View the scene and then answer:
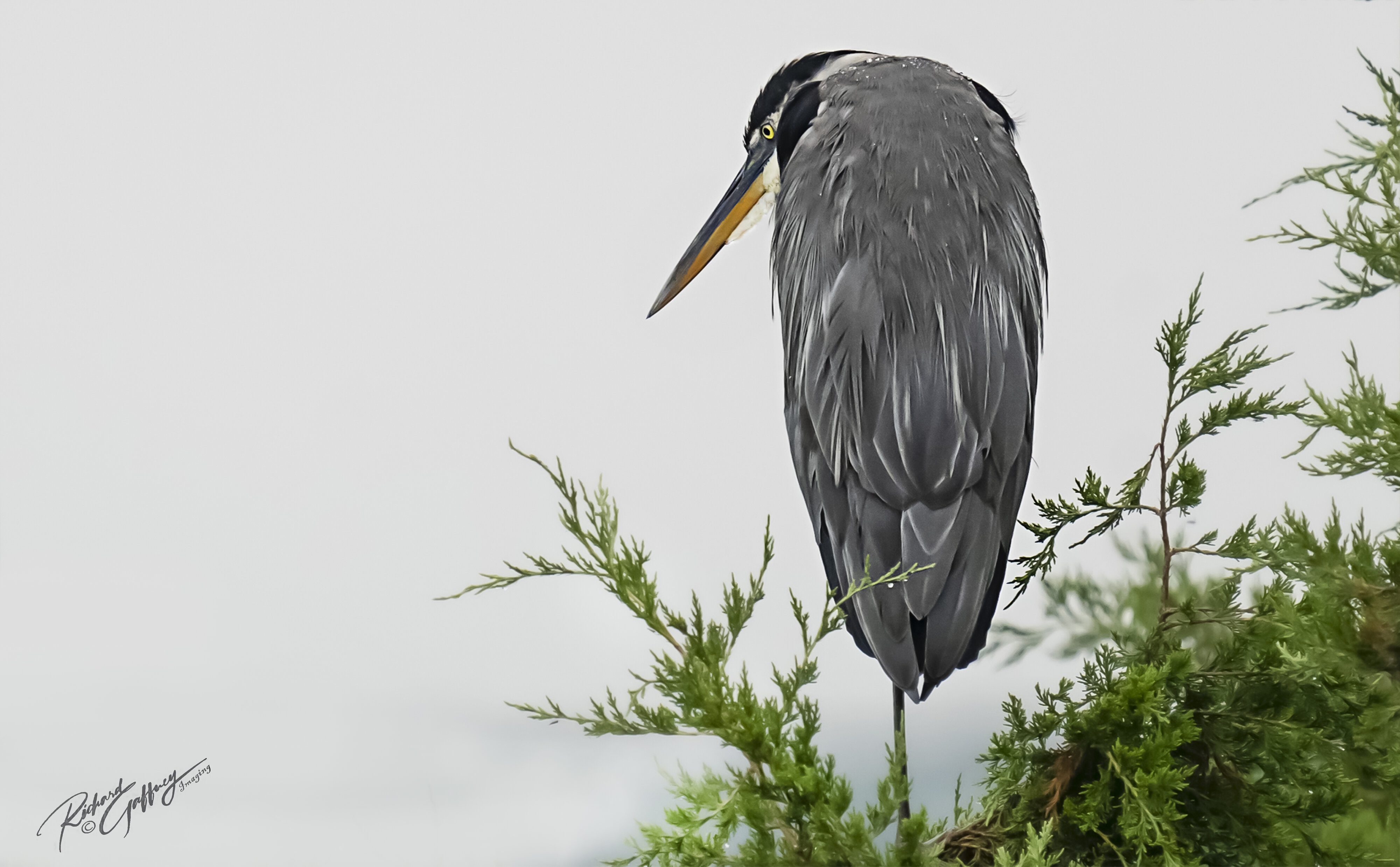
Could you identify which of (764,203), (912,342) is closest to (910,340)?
(912,342)

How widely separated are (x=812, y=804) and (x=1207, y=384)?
64 cm

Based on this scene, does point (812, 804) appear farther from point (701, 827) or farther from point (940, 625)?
point (940, 625)

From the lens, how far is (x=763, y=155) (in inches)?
60.4

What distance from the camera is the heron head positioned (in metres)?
1.49

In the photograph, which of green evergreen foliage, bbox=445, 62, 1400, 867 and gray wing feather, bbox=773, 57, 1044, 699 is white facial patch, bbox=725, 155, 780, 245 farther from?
green evergreen foliage, bbox=445, 62, 1400, 867

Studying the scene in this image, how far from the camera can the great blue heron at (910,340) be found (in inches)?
41.1

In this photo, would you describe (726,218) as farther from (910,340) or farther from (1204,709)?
(1204,709)

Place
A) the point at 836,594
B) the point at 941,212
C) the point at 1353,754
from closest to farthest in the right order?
the point at 1353,754 < the point at 836,594 < the point at 941,212

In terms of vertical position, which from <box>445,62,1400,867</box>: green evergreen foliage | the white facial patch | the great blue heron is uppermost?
the white facial patch

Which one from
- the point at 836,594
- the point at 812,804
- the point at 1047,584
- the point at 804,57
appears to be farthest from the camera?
the point at 804,57

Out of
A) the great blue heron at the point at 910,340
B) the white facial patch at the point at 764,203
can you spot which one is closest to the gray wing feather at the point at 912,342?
the great blue heron at the point at 910,340

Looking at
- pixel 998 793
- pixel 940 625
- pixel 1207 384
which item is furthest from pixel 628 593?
pixel 1207 384

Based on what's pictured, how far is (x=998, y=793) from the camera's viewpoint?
101cm

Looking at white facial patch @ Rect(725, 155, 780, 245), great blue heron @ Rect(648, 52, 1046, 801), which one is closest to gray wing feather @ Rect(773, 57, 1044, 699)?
great blue heron @ Rect(648, 52, 1046, 801)
